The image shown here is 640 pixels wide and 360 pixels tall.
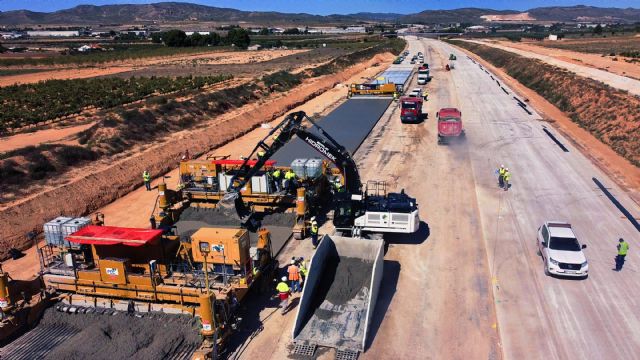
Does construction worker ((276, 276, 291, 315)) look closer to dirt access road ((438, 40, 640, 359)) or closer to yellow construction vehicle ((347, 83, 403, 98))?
dirt access road ((438, 40, 640, 359))

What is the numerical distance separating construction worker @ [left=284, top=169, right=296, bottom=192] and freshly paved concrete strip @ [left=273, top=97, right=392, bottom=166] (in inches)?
280

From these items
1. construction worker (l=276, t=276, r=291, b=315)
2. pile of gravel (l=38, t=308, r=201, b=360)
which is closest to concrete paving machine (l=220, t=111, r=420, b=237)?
construction worker (l=276, t=276, r=291, b=315)

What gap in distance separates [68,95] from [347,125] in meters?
36.4

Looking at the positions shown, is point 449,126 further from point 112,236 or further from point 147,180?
point 112,236

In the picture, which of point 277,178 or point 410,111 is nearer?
point 277,178

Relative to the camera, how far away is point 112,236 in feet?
46.8

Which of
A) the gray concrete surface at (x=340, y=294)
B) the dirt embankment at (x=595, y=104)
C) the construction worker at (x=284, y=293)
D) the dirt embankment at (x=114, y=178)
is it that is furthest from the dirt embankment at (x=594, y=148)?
the dirt embankment at (x=114, y=178)

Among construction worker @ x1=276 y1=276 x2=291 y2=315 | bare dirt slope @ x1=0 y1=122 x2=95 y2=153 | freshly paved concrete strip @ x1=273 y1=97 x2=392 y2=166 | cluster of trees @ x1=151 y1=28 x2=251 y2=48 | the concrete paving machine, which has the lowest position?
construction worker @ x1=276 y1=276 x2=291 y2=315

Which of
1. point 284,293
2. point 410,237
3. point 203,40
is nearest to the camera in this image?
point 284,293

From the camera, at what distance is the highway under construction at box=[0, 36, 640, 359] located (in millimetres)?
13141

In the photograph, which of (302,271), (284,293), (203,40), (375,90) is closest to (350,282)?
(302,271)

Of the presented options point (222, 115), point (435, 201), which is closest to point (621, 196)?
point (435, 201)

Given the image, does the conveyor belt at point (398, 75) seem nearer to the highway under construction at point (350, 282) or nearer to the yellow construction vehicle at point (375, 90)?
the yellow construction vehicle at point (375, 90)

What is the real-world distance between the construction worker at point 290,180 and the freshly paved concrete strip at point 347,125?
23.3ft
